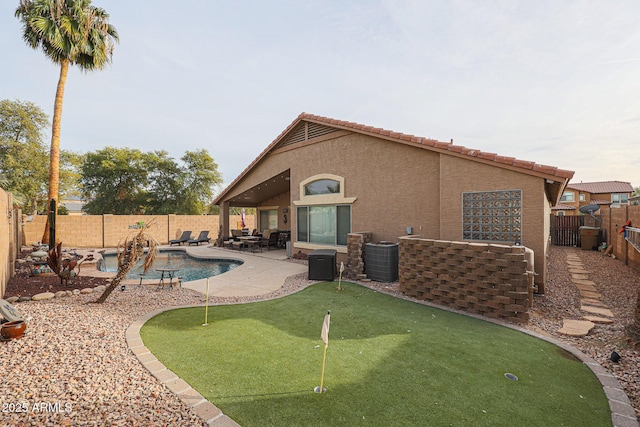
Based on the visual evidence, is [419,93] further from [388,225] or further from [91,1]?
[91,1]

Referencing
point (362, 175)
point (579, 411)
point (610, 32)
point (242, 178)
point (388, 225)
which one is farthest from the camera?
point (242, 178)

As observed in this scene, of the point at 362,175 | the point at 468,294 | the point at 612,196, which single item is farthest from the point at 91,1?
the point at 612,196

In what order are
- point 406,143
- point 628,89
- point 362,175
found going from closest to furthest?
point 628,89
point 406,143
point 362,175

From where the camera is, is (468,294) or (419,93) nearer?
(468,294)

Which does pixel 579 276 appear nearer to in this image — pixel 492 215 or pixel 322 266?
pixel 492 215

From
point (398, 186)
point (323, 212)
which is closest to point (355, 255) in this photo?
point (398, 186)

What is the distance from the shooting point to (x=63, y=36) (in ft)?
45.5

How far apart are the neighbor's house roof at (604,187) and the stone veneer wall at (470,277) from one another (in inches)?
1921

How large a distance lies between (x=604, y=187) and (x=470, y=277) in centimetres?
5433

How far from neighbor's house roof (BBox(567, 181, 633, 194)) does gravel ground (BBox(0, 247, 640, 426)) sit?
47434mm

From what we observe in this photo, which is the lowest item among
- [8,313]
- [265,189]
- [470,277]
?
[8,313]

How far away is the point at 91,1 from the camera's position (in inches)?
580

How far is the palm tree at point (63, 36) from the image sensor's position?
13.4 meters

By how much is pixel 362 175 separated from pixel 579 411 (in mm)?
9251
